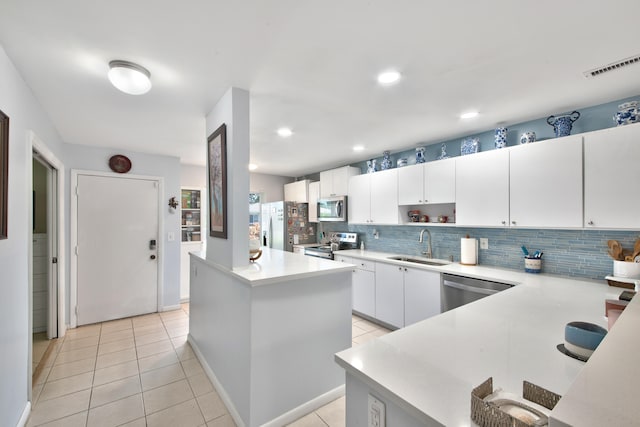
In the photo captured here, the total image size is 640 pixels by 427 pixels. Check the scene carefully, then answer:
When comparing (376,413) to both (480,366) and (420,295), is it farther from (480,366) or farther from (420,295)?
(420,295)

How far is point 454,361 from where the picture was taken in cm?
104

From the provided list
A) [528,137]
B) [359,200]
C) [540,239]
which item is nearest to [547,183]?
[528,137]

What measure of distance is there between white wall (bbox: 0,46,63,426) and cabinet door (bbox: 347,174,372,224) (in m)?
3.49

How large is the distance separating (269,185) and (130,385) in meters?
4.07

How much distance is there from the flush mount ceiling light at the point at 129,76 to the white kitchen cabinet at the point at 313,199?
3.48 metres

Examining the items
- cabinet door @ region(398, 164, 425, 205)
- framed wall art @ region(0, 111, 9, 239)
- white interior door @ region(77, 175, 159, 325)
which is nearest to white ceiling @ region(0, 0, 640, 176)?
framed wall art @ region(0, 111, 9, 239)

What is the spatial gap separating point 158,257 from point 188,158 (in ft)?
5.10

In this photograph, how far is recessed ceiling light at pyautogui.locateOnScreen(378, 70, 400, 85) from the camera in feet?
6.06

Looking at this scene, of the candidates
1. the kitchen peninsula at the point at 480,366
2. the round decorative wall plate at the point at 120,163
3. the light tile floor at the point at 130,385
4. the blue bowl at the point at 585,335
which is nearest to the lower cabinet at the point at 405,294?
the light tile floor at the point at 130,385

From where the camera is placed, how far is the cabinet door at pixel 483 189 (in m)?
2.70

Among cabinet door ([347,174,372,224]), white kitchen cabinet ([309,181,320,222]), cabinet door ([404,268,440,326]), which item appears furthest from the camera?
white kitchen cabinet ([309,181,320,222])

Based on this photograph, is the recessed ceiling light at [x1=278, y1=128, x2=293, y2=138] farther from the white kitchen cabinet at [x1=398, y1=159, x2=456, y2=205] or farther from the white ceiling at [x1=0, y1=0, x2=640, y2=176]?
the white kitchen cabinet at [x1=398, y1=159, x2=456, y2=205]

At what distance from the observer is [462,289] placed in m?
2.73

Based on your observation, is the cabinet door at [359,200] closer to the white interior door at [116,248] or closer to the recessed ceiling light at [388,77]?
the recessed ceiling light at [388,77]
